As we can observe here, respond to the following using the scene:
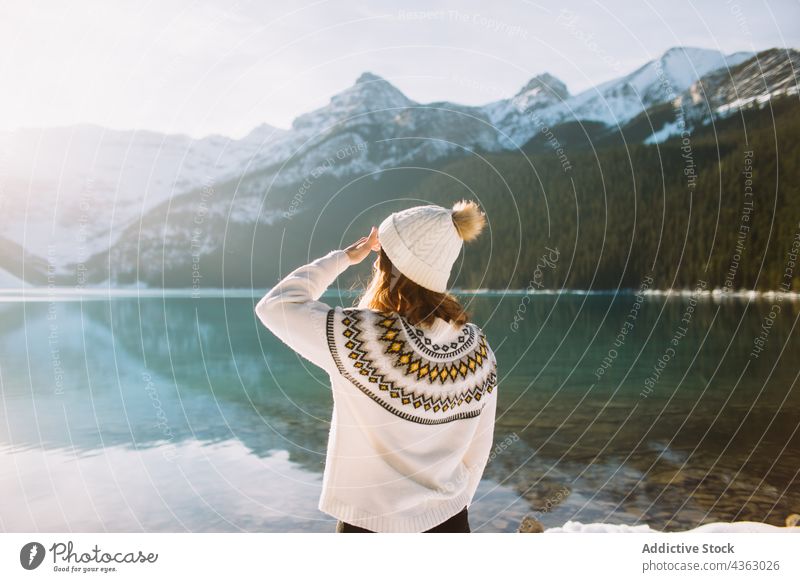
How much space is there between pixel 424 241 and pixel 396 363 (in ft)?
0.78

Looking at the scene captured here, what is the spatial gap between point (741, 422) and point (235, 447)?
6568 mm

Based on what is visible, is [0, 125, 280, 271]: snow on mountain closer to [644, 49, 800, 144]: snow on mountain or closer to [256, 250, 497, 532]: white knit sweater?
[644, 49, 800, 144]: snow on mountain

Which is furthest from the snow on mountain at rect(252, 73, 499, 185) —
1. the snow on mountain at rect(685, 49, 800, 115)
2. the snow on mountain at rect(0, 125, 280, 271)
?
the snow on mountain at rect(685, 49, 800, 115)

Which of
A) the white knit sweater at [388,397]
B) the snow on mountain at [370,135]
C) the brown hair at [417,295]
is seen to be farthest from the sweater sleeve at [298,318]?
the snow on mountain at [370,135]

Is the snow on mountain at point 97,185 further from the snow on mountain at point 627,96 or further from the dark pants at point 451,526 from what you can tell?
the dark pants at point 451,526

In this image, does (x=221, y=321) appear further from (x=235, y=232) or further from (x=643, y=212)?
(x=643, y=212)

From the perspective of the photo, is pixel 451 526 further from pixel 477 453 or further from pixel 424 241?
pixel 424 241

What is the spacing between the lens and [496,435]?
8.26 meters

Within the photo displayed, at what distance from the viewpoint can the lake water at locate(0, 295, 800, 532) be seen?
18.6 feet

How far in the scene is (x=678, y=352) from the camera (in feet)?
49.3

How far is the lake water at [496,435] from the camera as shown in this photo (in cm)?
567

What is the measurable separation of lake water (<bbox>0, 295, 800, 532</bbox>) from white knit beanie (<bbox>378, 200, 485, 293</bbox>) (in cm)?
428
